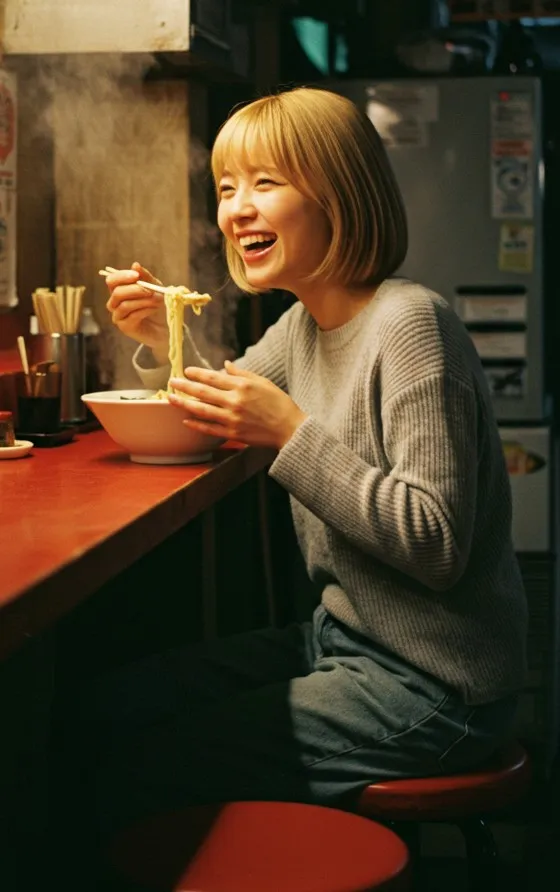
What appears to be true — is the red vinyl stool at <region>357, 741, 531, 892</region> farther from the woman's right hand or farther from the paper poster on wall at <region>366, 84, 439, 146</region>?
the paper poster on wall at <region>366, 84, 439, 146</region>

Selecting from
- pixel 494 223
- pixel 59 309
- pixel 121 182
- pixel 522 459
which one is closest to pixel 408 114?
pixel 494 223

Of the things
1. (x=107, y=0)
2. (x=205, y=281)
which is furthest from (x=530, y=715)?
(x=107, y=0)

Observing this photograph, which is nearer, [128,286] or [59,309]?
[128,286]

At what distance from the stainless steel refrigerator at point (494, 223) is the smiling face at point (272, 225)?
5.88ft

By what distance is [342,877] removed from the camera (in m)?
1.39

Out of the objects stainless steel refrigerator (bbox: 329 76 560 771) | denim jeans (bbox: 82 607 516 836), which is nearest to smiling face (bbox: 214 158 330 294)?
denim jeans (bbox: 82 607 516 836)

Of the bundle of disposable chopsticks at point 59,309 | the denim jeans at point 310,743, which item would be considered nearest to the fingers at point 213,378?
the denim jeans at point 310,743

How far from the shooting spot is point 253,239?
6.79ft

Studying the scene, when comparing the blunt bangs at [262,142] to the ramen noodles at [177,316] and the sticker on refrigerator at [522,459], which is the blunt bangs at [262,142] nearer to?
the ramen noodles at [177,316]

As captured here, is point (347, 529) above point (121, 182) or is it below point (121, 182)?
below

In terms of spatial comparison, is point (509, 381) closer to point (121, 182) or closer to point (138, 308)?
point (121, 182)

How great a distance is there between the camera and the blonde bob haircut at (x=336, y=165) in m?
1.99

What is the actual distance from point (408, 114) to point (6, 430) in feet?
6.63

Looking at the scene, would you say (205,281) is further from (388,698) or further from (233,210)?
(388,698)
